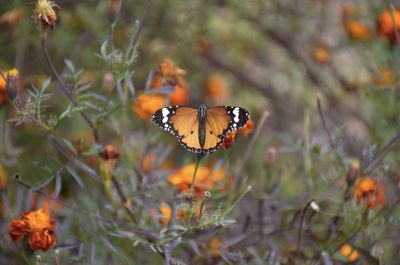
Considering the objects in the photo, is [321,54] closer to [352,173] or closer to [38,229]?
[352,173]

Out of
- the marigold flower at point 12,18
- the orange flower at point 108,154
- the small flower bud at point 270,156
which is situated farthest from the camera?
the marigold flower at point 12,18

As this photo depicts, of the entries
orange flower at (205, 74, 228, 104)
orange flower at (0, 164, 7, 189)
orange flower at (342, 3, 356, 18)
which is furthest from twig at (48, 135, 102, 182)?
orange flower at (342, 3, 356, 18)

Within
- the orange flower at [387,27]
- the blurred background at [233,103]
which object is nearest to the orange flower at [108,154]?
the blurred background at [233,103]

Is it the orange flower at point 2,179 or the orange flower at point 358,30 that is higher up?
the orange flower at point 358,30

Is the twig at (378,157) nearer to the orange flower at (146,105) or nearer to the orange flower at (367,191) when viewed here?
the orange flower at (367,191)

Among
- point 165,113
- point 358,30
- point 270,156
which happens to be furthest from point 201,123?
point 358,30

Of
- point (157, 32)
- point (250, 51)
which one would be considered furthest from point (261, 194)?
point (250, 51)
